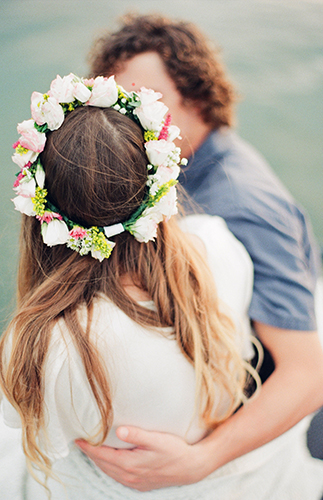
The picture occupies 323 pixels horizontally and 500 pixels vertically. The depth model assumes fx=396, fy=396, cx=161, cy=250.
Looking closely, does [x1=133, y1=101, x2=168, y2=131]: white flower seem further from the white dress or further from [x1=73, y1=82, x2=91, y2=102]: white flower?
the white dress

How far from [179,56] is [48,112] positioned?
85cm

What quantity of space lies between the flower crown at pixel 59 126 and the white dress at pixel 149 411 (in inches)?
5.2

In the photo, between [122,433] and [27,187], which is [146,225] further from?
[122,433]

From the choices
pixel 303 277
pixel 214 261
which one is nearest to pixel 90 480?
pixel 214 261

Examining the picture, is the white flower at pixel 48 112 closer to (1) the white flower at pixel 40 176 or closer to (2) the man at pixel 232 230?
(1) the white flower at pixel 40 176

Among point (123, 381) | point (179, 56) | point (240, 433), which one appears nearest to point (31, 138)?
point (123, 381)

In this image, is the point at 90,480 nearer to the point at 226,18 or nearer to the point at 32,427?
the point at 32,427

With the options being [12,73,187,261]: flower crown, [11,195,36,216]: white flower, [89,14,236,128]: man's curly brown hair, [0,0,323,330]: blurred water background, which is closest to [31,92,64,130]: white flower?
[12,73,187,261]: flower crown

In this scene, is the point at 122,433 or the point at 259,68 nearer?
the point at 122,433

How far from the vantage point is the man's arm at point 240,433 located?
2.64 ft

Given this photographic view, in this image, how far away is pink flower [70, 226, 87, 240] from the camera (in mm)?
698

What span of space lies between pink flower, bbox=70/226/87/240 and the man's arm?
1.22ft

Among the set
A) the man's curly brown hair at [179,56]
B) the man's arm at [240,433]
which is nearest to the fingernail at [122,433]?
the man's arm at [240,433]

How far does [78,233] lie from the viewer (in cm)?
70
